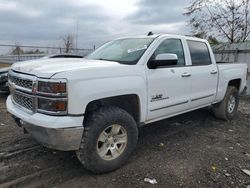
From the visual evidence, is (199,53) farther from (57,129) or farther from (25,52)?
(25,52)

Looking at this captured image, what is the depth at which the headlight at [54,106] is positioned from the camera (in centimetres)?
314

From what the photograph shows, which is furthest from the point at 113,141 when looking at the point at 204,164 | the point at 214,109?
the point at 214,109

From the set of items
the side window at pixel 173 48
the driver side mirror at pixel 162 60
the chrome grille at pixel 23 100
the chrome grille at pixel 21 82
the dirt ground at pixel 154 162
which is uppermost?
the side window at pixel 173 48

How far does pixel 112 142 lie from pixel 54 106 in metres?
1.03

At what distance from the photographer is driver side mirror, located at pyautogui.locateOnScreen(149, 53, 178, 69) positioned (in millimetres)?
4109

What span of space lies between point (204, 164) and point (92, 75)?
2162mm

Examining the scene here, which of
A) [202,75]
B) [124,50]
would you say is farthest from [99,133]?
[202,75]

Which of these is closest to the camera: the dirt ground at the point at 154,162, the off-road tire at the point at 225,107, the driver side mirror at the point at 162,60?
the dirt ground at the point at 154,162

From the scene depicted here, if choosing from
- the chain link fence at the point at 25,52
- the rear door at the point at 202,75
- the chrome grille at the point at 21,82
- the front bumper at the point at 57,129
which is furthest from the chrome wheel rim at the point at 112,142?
the chain link fence at the point at 25,52

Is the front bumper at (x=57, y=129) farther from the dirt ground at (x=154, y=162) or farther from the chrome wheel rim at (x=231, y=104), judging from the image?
the chrome wheel rim at (x=231, y=104)

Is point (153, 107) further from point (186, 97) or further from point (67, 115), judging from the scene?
point (67, 115)

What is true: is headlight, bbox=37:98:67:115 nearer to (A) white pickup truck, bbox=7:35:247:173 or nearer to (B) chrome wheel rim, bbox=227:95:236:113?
(A) white pickup truck, bbox=7:35:247:173

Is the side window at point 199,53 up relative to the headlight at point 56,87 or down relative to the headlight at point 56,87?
up

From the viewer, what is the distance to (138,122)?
4.17 metres
